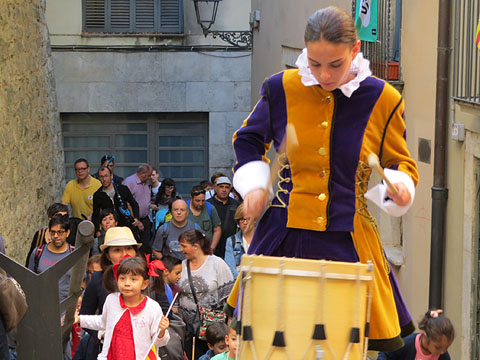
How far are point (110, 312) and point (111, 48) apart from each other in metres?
14.7

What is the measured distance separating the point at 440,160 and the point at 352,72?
4.77m

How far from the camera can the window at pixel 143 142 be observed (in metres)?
20.1

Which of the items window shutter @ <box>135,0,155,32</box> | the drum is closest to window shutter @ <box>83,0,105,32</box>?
window shutter @ <box>135,0,155,32</box>

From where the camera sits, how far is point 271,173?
3461 mm

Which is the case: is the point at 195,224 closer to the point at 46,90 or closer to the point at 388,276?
the point at 46,90

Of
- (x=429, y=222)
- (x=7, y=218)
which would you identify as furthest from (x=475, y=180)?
(x=7, y=218)

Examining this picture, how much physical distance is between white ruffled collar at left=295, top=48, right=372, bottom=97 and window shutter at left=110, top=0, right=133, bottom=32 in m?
16.9

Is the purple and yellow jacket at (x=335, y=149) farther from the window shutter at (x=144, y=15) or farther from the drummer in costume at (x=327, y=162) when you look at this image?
the window shutter at (x=144, y=15)

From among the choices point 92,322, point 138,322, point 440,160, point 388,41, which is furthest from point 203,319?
point 388,41

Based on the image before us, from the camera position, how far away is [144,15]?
20.1 meters

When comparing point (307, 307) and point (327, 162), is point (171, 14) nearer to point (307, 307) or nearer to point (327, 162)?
point (327, 162)

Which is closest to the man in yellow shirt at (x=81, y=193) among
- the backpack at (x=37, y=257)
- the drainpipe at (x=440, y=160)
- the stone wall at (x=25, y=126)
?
the stone wall at (x=25, y=126)

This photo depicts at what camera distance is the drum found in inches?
129

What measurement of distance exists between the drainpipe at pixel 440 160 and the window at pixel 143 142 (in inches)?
486
